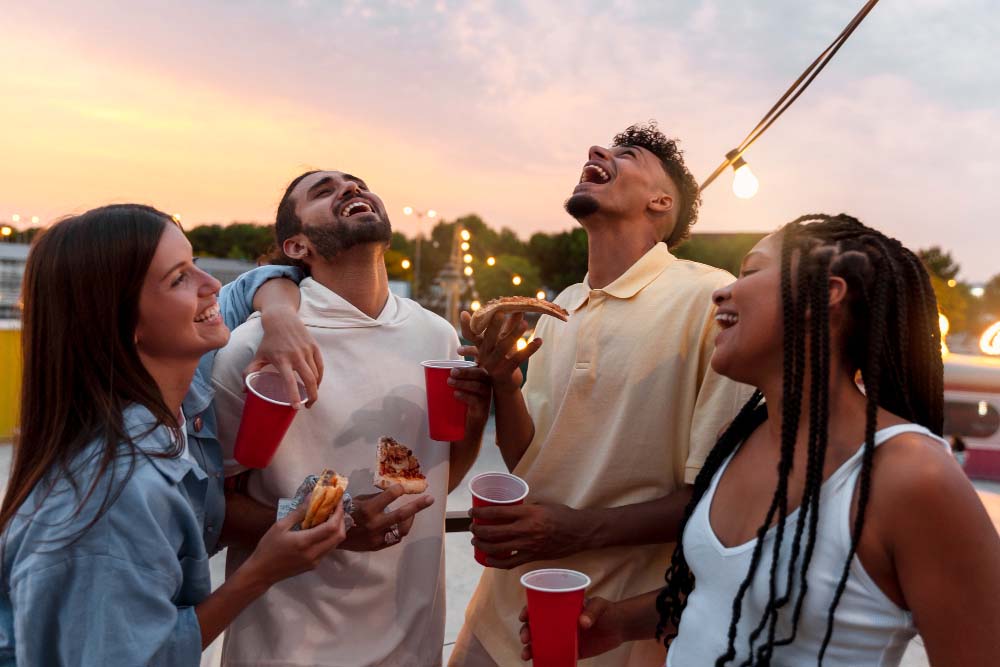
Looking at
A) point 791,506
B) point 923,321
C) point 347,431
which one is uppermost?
point 923,321

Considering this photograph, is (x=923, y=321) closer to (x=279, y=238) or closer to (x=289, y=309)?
(x=289, y=309)

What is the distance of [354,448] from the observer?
2.29 metres

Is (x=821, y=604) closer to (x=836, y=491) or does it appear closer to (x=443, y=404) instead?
(x=836, y=491)

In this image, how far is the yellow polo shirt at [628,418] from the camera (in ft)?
7.16

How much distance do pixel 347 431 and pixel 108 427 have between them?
830 millimetres

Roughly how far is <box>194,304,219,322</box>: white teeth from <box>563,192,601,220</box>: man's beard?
1.27m

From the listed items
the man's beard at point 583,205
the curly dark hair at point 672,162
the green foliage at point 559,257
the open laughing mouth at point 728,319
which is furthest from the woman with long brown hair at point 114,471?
the green foliage at point 559,257

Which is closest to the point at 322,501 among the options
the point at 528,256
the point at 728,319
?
the point at 728,319

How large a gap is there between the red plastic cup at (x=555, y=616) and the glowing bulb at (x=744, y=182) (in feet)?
17.6

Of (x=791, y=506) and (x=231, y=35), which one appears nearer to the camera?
(x=791, y=506)

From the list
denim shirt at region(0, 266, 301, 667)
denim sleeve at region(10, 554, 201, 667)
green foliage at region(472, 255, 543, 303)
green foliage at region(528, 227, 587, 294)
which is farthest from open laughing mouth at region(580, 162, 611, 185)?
green foliage at region(472, 255, 543, 303)

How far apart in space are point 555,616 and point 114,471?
111 cm

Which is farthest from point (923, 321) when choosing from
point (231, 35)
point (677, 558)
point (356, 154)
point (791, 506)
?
point (356, 154)

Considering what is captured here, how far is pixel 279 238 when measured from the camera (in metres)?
2.69
